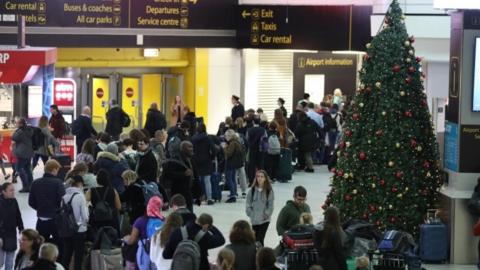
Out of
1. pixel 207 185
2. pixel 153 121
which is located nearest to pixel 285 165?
pixel 153 121

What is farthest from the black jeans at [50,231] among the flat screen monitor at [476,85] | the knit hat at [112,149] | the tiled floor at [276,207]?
the flat screen monitor at [476,85]

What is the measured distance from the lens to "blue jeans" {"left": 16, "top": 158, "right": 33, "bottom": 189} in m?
22.1

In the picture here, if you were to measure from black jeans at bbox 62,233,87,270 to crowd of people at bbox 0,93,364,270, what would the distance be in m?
0.01

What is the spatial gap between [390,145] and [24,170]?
327 inches

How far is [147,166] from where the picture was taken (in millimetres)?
17953

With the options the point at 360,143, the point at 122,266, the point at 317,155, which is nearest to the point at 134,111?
the point at 317,155

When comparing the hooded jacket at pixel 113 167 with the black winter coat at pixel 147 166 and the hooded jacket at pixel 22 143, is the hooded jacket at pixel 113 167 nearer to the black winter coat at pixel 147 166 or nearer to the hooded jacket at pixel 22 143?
the black winter coat at pixel 147 166

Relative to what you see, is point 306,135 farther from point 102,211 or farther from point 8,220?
point 8,220

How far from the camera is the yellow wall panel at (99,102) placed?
1186 inches

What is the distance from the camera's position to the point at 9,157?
2530 centimetres

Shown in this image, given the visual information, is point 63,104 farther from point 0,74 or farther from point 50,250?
point 50,250

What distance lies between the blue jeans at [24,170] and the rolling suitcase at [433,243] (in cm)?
878

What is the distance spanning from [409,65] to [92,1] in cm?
1196

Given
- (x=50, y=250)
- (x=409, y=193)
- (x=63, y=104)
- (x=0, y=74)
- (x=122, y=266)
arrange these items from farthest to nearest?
(x=63, y=104), (x=0, y=74), (x=409, y=193), (x=122, y=266), (x=50, y=250)
